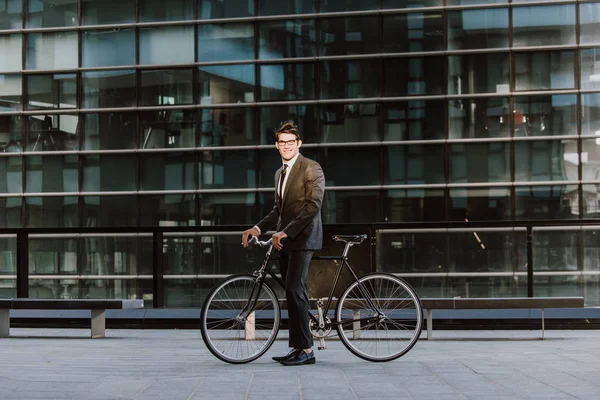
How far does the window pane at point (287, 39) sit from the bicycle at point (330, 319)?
9.93m

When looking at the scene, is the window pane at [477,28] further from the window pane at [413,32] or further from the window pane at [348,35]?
the window pane at [348,35]

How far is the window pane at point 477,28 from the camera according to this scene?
17172 millimetres

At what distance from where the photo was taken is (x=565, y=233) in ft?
53.2

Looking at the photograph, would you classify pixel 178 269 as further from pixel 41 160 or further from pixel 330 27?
pixel 330 27

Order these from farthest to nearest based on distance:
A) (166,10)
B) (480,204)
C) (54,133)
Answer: (54,133) < (166,10) < (480,204)

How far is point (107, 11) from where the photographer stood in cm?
1852

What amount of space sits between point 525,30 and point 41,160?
9.29 m

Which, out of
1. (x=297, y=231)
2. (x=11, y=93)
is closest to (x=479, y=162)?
(x=11, y=93)

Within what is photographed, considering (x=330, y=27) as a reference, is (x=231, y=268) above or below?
below

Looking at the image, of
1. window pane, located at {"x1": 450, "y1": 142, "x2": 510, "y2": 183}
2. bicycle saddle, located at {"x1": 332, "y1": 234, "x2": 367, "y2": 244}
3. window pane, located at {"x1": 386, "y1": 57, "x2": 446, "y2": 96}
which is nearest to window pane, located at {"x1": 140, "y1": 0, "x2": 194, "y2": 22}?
window pane, located at {"x1": 386, "y1": 57, "x2": 446, "y2": 96}

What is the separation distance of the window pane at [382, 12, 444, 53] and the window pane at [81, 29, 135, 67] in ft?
15.2

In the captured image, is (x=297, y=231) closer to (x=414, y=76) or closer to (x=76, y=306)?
(x=76, y=306)

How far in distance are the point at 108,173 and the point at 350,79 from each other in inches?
192

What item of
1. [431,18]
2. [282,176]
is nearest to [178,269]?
[431,18]
